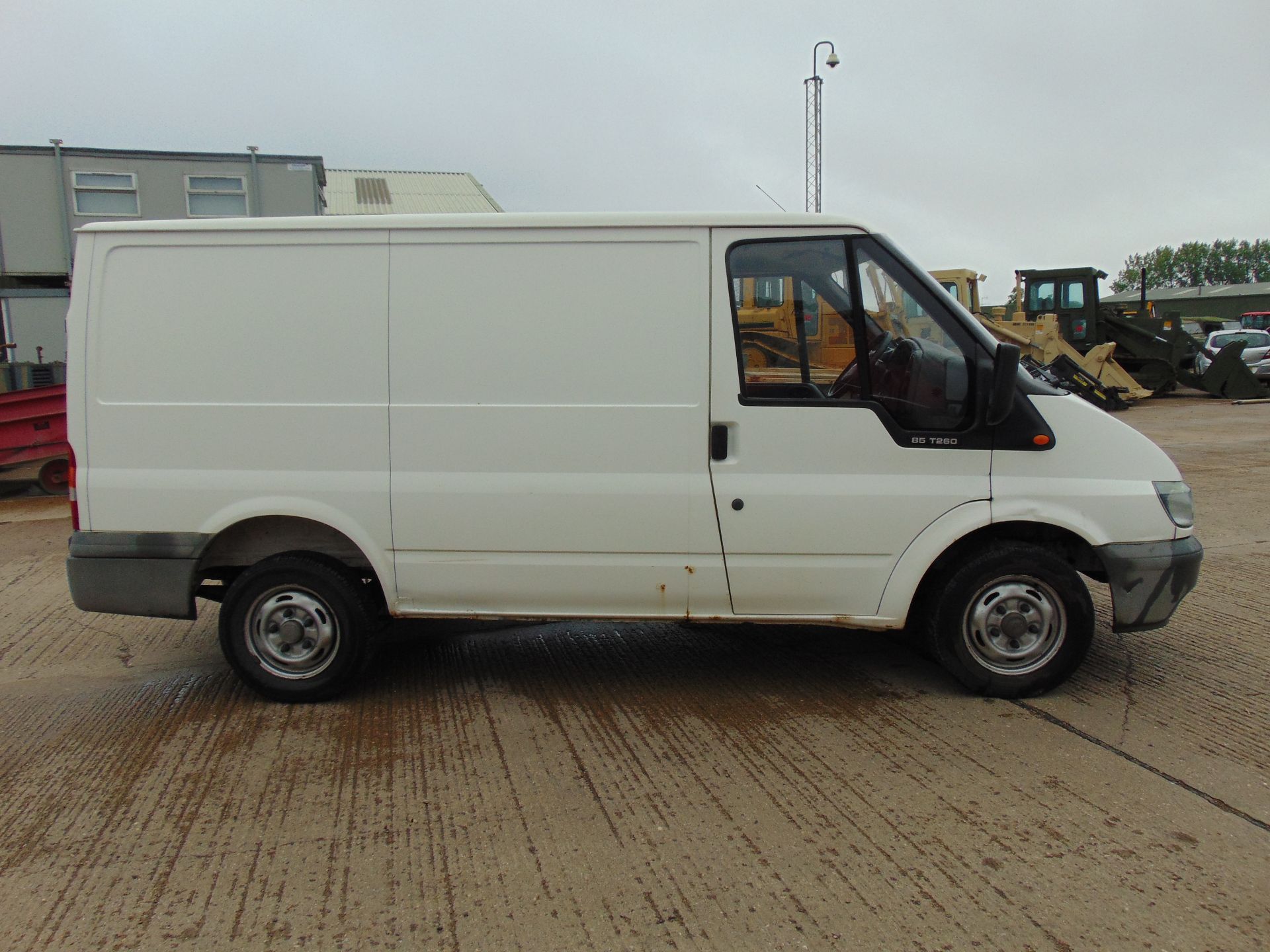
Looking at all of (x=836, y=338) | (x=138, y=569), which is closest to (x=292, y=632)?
(x=138, y=569)

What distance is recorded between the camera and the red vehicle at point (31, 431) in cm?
1070

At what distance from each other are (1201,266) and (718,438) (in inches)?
4708

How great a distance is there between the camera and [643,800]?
11.3 feet

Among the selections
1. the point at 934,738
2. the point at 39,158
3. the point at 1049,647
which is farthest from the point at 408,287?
the point at 39,158

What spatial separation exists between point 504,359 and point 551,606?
111 cm

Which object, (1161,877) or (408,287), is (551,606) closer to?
(408,287)

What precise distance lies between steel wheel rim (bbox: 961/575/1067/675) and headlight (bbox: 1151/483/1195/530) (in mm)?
600

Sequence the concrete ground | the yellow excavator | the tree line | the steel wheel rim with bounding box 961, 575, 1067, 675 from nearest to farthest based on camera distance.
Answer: the concrete ground < the steel wheel rim with bounding box 961, 575, 1067, 675 < the yellow excavator < the tree line

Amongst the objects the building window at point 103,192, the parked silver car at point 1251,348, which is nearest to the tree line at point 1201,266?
the parked silver car at point 1251,348

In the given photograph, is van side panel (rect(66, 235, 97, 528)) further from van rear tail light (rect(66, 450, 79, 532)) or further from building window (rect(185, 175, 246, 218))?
building window (rect(185, 175, 246, 218))

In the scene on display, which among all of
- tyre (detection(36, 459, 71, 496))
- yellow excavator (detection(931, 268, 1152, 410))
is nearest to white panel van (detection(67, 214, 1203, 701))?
tyre (detection(36, 459, 71, 496))

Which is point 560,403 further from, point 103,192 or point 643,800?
point 103,192

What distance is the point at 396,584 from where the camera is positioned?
429cm

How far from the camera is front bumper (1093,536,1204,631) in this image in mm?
4090
